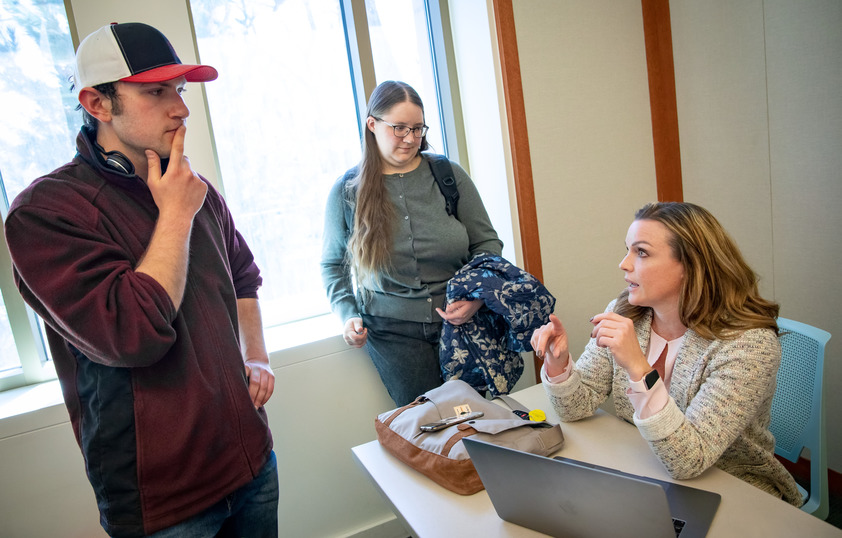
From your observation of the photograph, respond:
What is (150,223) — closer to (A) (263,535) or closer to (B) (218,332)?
(B) (218,332)

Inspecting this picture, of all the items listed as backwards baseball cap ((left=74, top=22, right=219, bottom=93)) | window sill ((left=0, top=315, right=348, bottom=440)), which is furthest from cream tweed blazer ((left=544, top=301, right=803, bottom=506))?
backwards baseball cap ((left=74, top=22, right=219, bottom=93))

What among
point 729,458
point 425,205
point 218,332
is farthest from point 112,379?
point 729,458

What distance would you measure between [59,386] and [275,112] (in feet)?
4.26

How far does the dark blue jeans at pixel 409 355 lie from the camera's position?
2025 mm

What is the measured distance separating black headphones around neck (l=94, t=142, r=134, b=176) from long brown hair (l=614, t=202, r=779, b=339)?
123cm

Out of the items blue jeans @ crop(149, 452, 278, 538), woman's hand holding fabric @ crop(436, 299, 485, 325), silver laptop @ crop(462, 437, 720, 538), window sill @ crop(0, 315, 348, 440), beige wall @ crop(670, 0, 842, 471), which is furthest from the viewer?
beige wall @ crop(670, 0, 842, 471)

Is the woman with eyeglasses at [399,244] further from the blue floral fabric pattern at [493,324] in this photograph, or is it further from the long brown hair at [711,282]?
the long brown hair at [711,282]

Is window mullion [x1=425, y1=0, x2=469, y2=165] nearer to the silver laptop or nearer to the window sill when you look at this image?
the window sill

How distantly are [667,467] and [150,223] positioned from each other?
1.18 meters

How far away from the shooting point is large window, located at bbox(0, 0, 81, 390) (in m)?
1.92

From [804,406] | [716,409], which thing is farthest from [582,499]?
[804,406]

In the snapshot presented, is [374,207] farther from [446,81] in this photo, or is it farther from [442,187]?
[446,81]

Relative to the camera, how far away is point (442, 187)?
205cm

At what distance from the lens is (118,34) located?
1.15 meters
